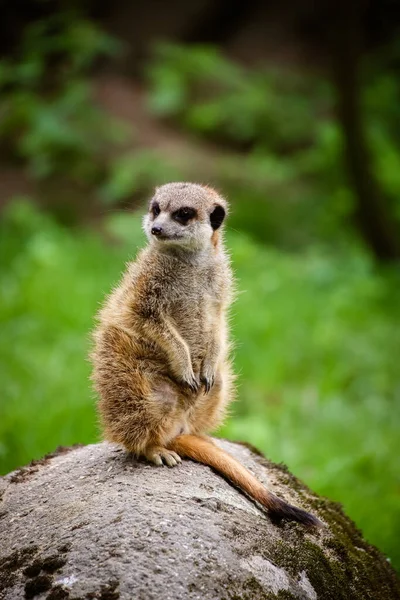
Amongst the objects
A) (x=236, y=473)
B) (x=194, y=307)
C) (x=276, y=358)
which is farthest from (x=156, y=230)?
(x=276, y=358)

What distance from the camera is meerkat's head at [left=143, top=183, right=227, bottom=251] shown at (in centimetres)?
354

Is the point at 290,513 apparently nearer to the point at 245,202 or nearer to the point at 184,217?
the point at 184,217

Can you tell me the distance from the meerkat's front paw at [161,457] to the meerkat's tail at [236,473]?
0.07 metres

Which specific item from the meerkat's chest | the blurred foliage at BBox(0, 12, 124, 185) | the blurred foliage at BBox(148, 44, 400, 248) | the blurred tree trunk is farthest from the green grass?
the blurred foliage at BBox(0, 12, 124, 185)

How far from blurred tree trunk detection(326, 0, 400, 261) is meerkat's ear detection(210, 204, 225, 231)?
6552mm

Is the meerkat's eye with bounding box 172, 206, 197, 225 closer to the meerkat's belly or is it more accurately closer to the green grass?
the meerkat's belly

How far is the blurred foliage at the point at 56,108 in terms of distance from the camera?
391 inches

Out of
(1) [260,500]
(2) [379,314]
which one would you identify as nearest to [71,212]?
(2) [379,314]

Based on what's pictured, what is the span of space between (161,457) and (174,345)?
470 mm

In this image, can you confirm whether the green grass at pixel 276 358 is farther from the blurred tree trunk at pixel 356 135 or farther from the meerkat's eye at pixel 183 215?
the meerkat's eye at pixel 183 215

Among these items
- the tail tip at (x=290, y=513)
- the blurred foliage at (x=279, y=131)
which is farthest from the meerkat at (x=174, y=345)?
the blurred foliage at (x=279, y=131)

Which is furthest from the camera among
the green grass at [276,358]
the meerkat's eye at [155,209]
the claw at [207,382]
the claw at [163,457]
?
the green grass at [276,358]

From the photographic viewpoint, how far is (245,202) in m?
11.2

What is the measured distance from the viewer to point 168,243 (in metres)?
3.53
